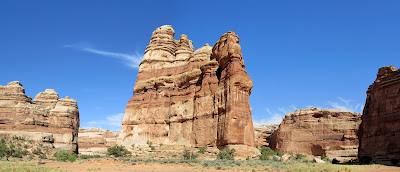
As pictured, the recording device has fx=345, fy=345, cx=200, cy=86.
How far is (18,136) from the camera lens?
52.0 m

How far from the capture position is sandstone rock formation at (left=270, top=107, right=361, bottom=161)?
61812mm

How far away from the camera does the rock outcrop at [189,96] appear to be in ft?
142

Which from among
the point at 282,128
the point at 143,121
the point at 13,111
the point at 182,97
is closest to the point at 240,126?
the point at 182,97

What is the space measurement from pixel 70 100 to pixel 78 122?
14.3 ft

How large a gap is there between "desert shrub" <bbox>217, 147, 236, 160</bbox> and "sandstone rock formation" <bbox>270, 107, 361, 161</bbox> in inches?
1091

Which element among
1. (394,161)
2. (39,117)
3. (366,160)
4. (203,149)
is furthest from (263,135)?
(39,117)

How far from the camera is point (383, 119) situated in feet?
134

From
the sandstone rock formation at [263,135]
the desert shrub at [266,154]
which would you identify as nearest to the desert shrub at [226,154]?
the desert shrub at [266,154]

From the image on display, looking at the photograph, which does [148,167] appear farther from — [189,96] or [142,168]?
[189,96]

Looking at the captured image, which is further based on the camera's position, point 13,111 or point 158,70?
point 158,70

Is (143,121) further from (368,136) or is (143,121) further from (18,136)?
(368,136)

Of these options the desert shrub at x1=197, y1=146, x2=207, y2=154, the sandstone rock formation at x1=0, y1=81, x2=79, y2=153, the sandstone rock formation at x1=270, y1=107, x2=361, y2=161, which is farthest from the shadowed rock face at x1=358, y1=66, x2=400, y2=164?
the sandstone rock formation at x1=0, y1=81, x2=79, y2=153

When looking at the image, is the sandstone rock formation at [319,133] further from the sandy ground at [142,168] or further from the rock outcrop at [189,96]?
the sandy ground at [142,168]

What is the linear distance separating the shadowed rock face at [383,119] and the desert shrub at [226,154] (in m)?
15.5
